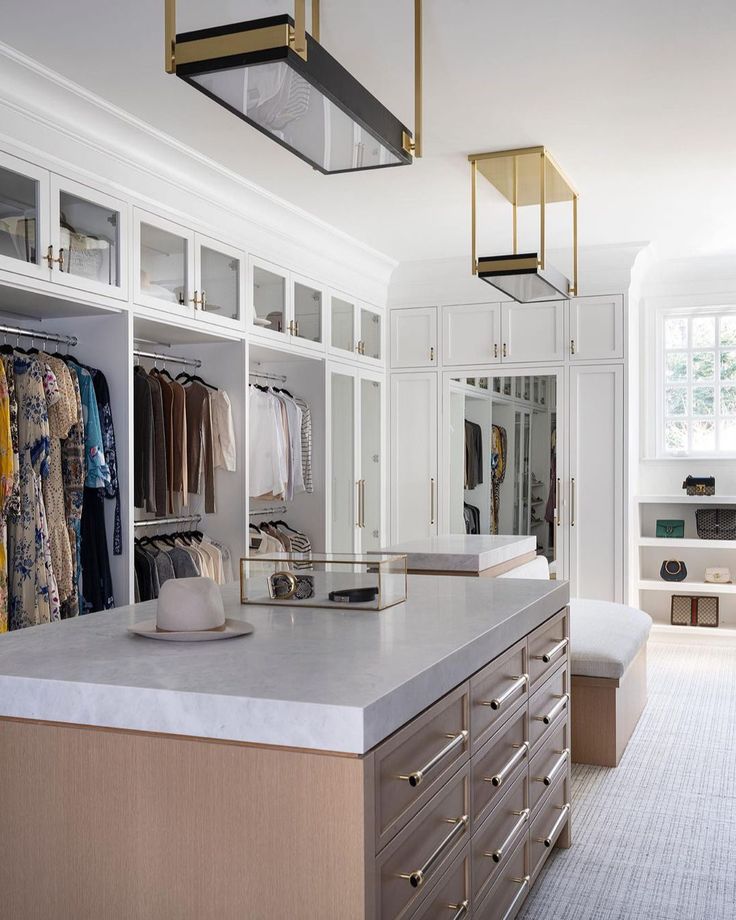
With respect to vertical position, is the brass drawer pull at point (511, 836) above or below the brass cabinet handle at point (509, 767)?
below

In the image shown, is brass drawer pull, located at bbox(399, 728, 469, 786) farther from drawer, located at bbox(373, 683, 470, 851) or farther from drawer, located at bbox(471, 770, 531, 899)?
drawer, located at bbox(471, 770, 531, 899)

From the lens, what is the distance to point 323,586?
2.35m

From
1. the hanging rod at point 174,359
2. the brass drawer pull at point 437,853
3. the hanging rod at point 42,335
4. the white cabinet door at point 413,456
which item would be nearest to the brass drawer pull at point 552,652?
the brass drawer pull at point 437,853

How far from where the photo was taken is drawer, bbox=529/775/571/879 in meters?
2.48

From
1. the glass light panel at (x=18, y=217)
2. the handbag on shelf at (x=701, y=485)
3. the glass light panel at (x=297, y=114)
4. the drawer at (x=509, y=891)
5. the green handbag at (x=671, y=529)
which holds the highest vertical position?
the glass light panel at (x=18, y=217)

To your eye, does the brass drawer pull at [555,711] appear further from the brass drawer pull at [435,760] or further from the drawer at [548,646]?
the brass drawer pull at [435,760]

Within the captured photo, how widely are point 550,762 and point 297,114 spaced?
1897 mm

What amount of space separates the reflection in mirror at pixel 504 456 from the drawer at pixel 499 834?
4017 millimetres

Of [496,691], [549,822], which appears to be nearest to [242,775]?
[496,691]

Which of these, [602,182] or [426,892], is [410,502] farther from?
[426,892]

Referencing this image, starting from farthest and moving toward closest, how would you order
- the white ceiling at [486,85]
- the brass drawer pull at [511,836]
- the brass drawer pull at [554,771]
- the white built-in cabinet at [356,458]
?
1. the white built-in cabinet at [356,458]
2. the white ceiling at [486,85]
3. the brass drawer pull at [554,771]
4. the brass drawer pull at [511,836]

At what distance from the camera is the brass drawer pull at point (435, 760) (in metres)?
1.56

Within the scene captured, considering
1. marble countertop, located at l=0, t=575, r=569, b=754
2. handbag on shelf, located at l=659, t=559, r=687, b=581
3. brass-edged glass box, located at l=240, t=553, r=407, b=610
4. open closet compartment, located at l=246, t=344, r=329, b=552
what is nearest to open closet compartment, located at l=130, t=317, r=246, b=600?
open closet compartment, located at l=246, t=344, r=329, b=552

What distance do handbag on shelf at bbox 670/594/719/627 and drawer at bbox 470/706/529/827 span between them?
4.52 metres
